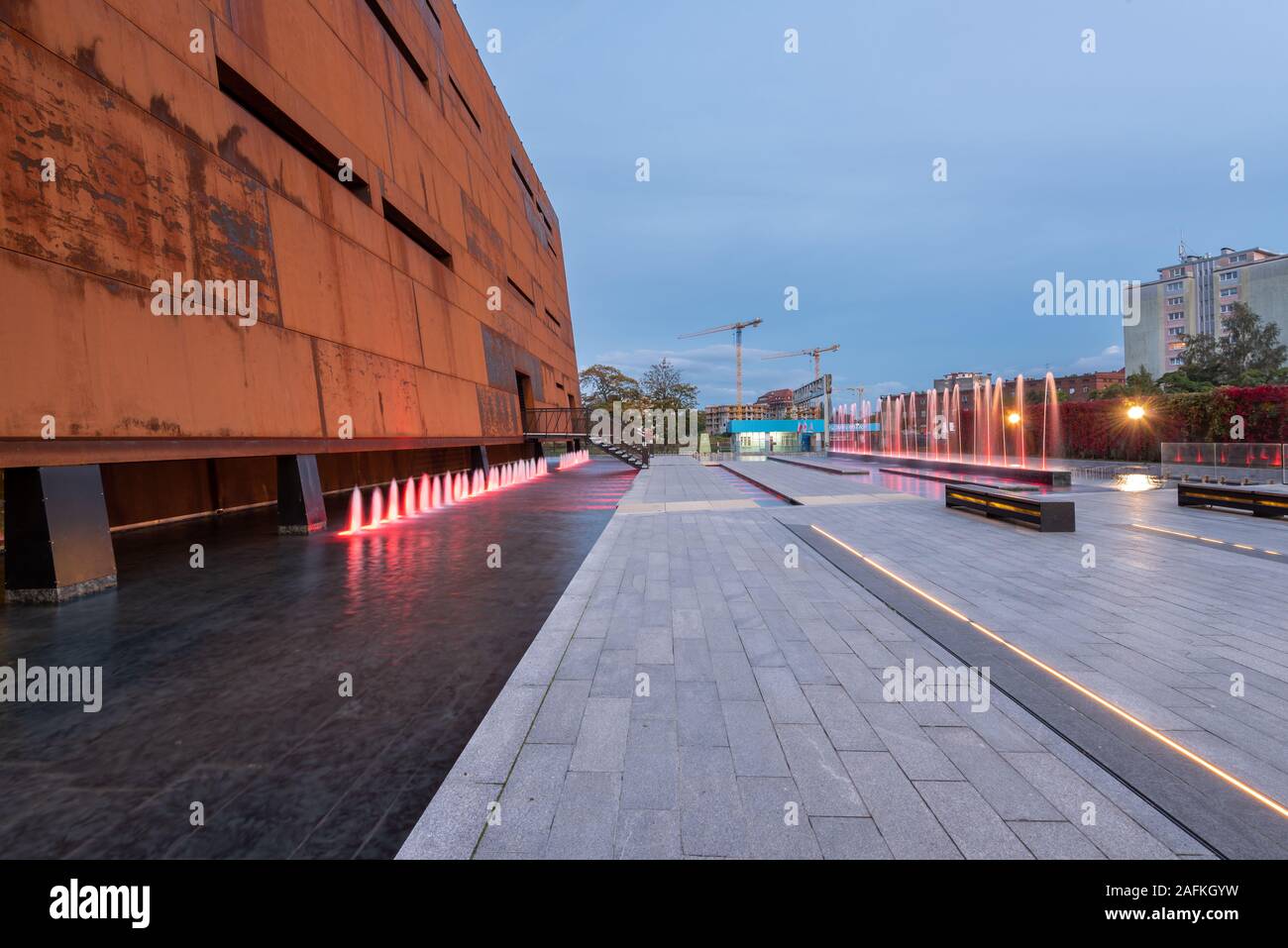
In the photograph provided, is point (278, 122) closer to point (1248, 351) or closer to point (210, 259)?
point (210, 259)

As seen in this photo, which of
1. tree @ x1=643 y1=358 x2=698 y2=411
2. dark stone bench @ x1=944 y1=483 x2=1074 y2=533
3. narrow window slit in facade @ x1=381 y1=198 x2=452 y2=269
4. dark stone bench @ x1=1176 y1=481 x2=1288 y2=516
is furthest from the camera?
tree @ x1=643 y1=358 x2=698 y2=411

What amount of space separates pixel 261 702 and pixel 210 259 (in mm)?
7786

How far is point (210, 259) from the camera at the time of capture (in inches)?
335

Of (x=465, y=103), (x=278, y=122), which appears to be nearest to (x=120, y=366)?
(x=278, y=122)

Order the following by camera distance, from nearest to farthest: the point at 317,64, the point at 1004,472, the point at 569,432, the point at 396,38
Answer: the point at 317,64, the point at 396,38, the point at 1004,472, the point at 569,432

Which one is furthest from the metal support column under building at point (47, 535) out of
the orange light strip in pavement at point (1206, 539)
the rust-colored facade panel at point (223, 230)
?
the orange light strip in pavement at point (1206, 539)

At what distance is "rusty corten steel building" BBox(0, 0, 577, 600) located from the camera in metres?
6.35

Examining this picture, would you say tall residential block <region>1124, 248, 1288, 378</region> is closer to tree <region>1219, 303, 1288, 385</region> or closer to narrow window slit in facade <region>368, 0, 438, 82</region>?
tree <region>1219, 303, 1288, 385</region>

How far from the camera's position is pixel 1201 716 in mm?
3465

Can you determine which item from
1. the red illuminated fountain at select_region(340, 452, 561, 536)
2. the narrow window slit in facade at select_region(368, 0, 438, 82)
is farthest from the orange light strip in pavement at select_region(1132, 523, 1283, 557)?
the narrow window slit in facade at select_region(368, 0, 438, 82)

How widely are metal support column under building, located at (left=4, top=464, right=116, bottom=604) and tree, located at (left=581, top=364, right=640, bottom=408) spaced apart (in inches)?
2485

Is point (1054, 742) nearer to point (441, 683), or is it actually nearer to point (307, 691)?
point (441, 683)
